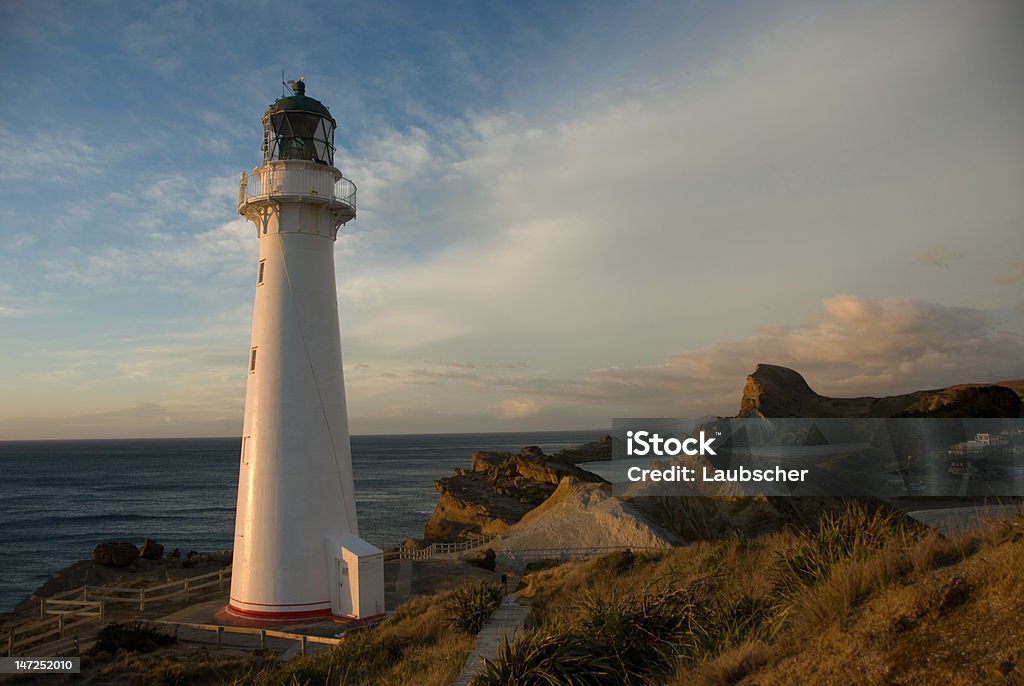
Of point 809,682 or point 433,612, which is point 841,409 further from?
point 809,682

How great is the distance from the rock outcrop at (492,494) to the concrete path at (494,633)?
27049 millimetres

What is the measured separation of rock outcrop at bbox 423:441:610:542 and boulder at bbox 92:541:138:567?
1559cm

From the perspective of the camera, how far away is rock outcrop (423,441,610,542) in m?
46.8

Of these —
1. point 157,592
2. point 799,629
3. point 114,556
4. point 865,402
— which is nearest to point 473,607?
point 799,629

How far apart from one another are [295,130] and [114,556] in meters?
27.0

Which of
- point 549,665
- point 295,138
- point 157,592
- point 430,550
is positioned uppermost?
point 295,138

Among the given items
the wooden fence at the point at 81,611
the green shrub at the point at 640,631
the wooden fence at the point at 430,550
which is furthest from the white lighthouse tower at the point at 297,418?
the wooden fence at the point at 430,550

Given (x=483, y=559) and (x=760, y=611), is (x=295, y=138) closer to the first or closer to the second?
(x=760, y=611)

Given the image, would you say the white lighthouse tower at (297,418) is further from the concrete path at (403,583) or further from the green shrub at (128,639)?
the concrete path at (403,583)

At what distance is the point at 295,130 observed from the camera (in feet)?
59.5

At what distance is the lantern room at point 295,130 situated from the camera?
18.0 metres

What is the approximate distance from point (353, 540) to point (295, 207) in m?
8.49

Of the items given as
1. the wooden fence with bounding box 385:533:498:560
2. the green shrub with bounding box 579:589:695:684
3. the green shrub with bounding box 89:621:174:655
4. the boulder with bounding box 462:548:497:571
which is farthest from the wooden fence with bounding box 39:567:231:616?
the green shrub with bounding box 579:589:695:684

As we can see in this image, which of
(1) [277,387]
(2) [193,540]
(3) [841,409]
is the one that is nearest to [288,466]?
(1) [277,387]
